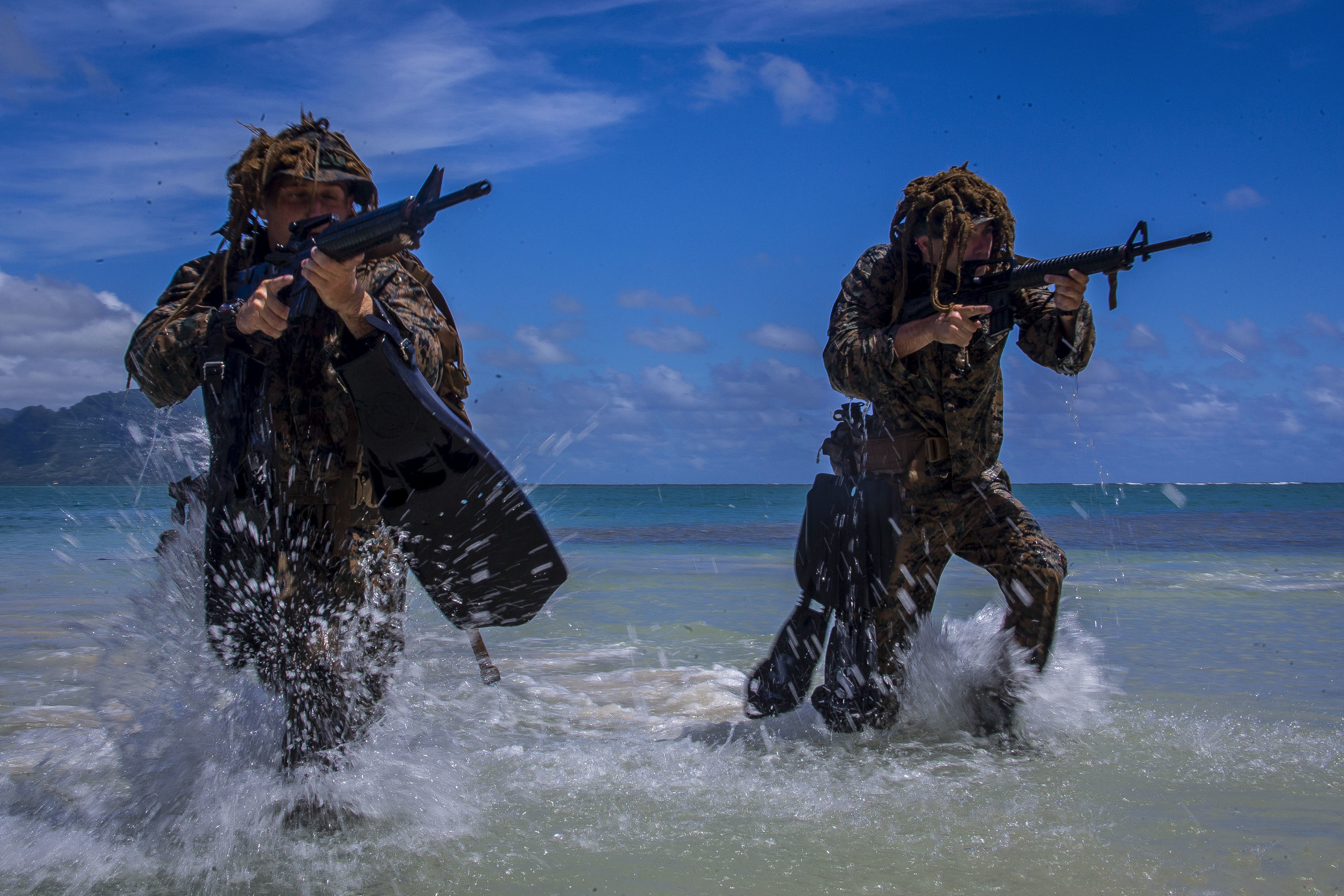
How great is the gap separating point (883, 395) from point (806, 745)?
4.45 feet

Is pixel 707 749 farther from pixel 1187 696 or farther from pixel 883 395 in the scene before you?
pixel 1187 696

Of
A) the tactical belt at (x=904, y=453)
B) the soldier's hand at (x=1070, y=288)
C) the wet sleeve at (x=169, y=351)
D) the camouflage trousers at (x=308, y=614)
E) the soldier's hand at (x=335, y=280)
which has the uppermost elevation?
the soldier's hand at (x=1070, y=288)

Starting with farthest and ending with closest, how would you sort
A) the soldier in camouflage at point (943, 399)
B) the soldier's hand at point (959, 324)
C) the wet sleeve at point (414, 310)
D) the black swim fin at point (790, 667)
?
the black swim fin at point (790, 667)
the soldier in camouflage at point (943, 399)
the soldier's hand at point (959, 324)
the wet sleeve at point (414, 310)

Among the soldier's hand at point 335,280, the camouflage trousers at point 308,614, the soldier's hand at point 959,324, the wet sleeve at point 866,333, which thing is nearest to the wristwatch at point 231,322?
the soldier's hand at point 335,280

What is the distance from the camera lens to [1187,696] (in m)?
4.33

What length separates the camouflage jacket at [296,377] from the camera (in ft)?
9.04

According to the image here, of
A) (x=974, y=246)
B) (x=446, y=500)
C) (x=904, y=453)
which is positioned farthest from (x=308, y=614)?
(x=974, y=246)

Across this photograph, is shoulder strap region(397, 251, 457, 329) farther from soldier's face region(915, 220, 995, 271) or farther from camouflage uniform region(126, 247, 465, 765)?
soldier's face region(915, 220, 995, 271)

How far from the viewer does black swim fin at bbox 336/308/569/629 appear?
2.66 meters

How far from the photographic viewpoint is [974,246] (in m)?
3.63

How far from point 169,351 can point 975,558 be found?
2881 mm

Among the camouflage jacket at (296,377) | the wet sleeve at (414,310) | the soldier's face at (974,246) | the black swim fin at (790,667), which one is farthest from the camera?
the black swim fin at (790,667)

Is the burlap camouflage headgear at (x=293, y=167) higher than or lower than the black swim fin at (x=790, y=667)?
higher

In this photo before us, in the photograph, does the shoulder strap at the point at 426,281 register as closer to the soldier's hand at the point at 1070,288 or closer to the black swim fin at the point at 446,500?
the black swim fin at the point at 446,500
